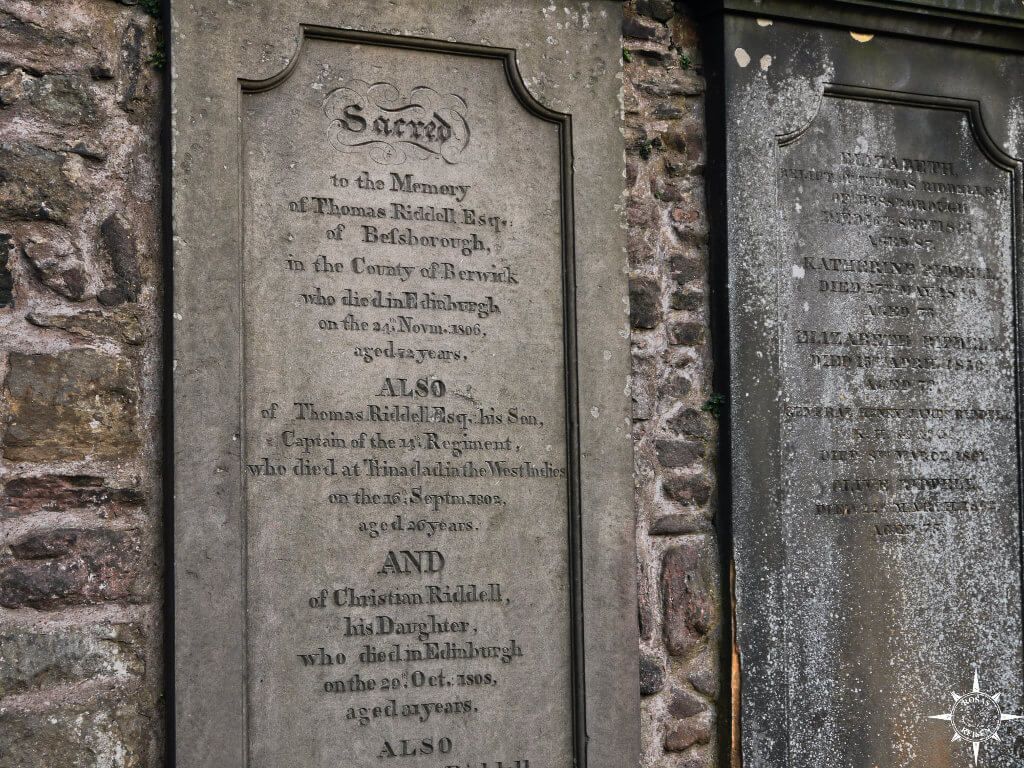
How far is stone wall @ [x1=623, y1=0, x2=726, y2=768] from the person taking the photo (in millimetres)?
3977

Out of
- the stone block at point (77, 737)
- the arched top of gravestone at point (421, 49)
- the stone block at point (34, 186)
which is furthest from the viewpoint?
the arched top of gravestone at point (421, 49)

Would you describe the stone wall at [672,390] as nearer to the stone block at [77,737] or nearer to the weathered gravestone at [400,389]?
the weathered gravestone at [400,389]

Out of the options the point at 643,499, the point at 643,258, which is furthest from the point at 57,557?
the point at 643,258

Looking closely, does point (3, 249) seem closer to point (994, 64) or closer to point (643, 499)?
point (643, 499)

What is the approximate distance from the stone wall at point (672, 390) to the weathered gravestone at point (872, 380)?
104 mm

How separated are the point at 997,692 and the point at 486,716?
1.88 metres

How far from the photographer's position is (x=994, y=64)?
456 centimetres

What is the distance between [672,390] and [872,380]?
736 millimetres

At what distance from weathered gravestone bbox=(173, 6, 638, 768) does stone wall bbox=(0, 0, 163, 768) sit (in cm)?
13

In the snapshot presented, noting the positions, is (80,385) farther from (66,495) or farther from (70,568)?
(70,568)

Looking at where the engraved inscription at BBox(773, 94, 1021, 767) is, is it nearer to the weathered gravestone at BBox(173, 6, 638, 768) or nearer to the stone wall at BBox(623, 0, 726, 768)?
the stone wall at BBox(623, 0, 726, 768)

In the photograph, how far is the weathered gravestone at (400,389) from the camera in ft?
11.3

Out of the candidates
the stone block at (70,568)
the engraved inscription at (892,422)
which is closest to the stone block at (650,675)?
the engraved inscription at (892,422)

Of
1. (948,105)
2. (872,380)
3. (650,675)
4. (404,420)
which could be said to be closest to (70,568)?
(404,420)
